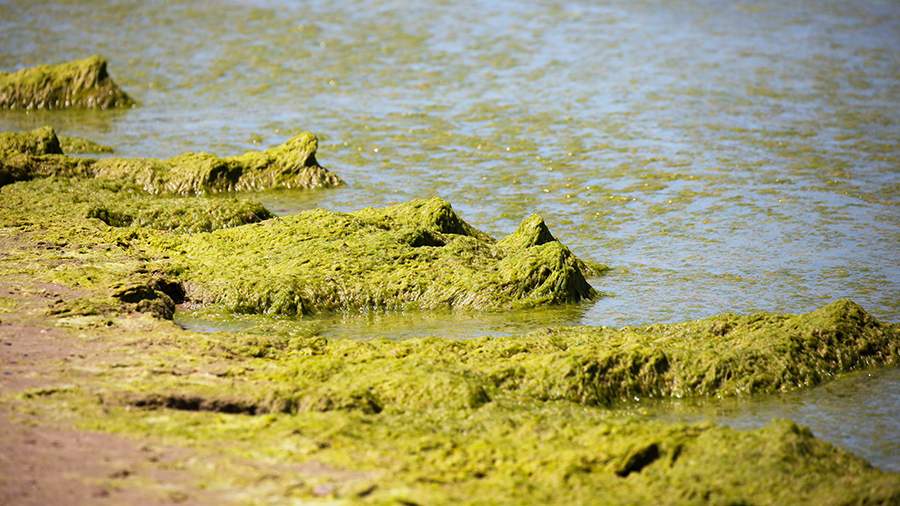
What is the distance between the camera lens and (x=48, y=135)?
11.6 metres

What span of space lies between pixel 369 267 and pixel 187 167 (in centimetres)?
411

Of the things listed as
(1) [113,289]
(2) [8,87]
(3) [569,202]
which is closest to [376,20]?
(2) [8,87]

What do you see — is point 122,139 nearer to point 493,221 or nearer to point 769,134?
point 493,221

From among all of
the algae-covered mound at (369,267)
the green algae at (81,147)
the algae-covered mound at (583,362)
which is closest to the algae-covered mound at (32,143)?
the green algae at (81,147)

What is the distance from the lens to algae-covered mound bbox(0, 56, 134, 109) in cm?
1573

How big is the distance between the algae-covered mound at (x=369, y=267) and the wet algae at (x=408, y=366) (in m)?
0.02

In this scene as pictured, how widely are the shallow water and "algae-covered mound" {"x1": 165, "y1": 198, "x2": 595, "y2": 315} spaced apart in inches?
10.4

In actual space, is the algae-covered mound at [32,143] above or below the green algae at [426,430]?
above

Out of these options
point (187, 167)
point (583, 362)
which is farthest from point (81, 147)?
point (583, 362)

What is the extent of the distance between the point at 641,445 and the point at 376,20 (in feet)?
53.8

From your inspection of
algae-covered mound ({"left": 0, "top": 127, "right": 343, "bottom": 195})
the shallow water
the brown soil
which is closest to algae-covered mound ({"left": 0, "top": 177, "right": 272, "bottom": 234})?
algae-covered mound ({"left": 0, "top": 127, "right": 343, "bottom": 195})

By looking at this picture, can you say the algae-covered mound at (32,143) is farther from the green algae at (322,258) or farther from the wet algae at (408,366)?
the green algae at (322,258)

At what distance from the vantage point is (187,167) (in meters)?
11.7

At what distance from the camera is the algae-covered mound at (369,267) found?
312 inches
